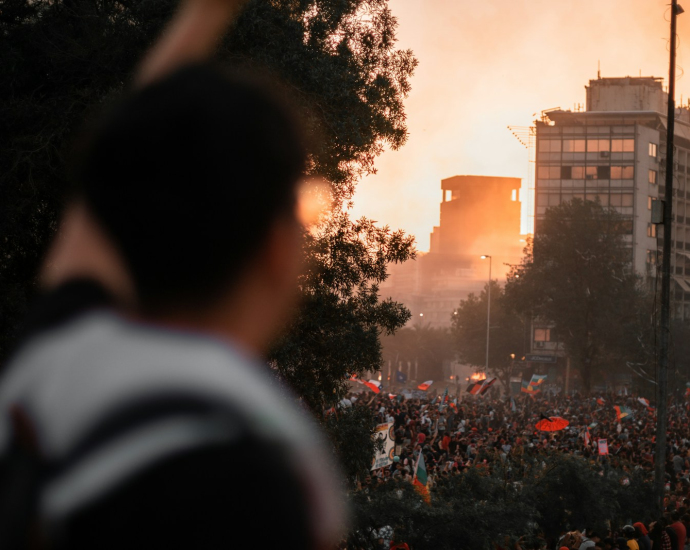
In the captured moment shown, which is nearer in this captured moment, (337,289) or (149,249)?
(149,249)

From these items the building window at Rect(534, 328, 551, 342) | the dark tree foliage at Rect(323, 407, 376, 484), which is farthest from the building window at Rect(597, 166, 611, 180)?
the dark tree foliage at Rect(323, 407, 376, 484)

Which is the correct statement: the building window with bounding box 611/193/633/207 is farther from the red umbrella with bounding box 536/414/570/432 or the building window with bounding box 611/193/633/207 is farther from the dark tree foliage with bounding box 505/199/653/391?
the red umbrella with bounding box 536/414/570/432

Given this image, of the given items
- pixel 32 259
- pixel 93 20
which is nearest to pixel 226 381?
pixel 32 259

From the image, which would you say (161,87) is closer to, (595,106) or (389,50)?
(389,50)

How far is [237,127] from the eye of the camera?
45.6 inches

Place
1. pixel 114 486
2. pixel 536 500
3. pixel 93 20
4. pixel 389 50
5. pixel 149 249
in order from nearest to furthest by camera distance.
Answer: pixel 114 486 < pixel 149 249 < pixel 93 20 < pixel 389 50 < pixel 536 500

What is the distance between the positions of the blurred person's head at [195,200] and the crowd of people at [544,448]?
10721mm

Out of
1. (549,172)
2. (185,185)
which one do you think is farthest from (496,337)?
(185,185)

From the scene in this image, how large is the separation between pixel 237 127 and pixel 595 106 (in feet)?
340

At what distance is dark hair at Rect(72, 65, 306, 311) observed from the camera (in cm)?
110

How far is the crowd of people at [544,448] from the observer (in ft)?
39.8

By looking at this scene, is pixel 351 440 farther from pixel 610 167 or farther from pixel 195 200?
pixel 610 167

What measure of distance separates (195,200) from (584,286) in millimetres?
64651

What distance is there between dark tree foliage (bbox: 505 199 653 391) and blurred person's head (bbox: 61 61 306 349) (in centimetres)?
6327
